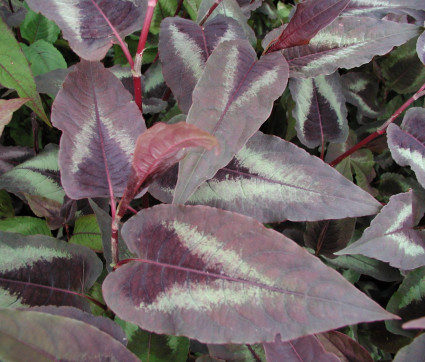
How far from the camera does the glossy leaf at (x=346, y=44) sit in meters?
0.70

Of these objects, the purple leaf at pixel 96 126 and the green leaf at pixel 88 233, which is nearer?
the purple leaf at pixel 96 126

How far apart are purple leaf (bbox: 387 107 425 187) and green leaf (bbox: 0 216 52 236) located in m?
0.65

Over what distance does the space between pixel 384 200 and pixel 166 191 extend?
0.59 m

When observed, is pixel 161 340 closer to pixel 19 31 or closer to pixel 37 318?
pixel 37 318

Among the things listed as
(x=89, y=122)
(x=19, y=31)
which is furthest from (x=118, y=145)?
(x=19, y=31)

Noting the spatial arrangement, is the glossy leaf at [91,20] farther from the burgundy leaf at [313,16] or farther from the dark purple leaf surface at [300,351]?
the dark purple leaf surface at [300,351]

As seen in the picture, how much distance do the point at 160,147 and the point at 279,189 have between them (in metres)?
0.26

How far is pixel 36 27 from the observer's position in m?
1.01

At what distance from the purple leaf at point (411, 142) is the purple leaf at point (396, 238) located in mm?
54

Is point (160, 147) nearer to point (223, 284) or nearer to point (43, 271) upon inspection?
point (223, 284)

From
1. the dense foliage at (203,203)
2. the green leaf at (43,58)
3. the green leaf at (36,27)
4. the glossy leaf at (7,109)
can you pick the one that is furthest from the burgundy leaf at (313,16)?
the green leaf at (36,27)

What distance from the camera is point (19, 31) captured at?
1.03 metres

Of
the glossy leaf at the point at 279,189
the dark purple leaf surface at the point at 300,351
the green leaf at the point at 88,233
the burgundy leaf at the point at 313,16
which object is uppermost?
the burgundy leaf at the point at 313,16

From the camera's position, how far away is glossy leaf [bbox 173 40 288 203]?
0.53 metres
